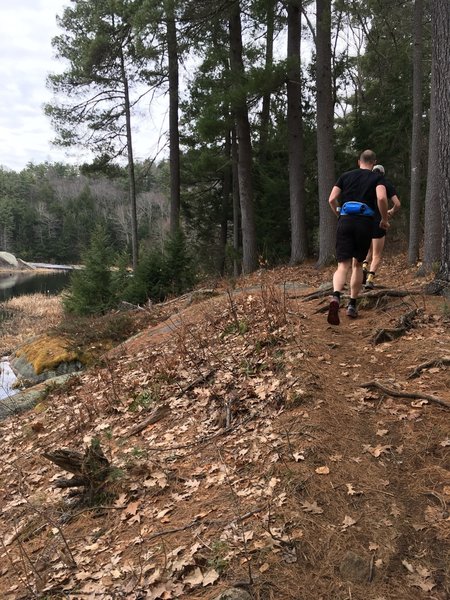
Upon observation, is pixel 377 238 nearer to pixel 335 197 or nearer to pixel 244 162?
pixel 335 197

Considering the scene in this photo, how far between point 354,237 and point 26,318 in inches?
810

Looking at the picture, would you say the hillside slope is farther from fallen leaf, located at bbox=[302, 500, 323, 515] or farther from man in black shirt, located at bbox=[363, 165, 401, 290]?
man in black shirt, located at bbox=[363, 165, 401, 290]

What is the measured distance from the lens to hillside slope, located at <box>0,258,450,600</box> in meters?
2.39

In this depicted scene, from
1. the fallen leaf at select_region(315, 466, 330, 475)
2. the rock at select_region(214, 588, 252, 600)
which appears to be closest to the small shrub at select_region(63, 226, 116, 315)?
the fallen leaf at select_region(315, 466, 330, 475)

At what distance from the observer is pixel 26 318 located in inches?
883

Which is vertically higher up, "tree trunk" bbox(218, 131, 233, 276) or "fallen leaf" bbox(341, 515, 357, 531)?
"tree trunk" bbox(218, 131, 233, 276)

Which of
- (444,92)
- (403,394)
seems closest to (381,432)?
(403,394)

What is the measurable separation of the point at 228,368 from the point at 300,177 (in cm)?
1062

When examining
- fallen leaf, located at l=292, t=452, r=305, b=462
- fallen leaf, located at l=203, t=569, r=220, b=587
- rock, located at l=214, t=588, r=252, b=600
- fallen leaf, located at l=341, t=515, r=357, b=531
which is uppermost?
fallen leaf, located at l=292, t=452, r=305, b=462

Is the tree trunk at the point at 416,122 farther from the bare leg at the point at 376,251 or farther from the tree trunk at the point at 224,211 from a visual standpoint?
the tree trunk at the point at 224,211

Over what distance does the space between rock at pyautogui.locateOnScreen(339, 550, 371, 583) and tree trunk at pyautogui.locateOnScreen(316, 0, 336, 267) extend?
1030 cm

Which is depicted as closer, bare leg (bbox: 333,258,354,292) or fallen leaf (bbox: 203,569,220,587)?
fallen leaf (bbox: 203,569,220,587)

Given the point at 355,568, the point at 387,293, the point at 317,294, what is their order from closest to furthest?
the point at 355,568 < the point at 387,293 < the point at 317,294

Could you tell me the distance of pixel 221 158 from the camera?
1800cm
